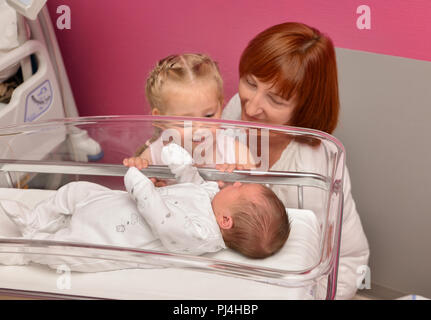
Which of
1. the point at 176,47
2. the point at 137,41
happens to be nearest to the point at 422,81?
the point at 176,47

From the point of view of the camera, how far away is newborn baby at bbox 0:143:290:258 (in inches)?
36.4

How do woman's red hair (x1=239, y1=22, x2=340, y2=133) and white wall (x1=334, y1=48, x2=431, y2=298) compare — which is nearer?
woman's red hair (x1=239, y1=22, x2=340, y2=133)

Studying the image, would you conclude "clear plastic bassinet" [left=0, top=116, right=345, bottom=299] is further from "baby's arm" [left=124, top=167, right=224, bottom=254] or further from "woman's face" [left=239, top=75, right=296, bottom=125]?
"woman's face" [left=239, top=75, right=296, bottom=125]

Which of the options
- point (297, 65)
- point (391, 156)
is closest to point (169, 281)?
point (297, 65)

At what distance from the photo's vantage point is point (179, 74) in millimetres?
1150

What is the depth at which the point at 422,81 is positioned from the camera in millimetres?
1270

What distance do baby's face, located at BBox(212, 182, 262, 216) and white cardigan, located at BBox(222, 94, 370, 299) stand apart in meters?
0.07

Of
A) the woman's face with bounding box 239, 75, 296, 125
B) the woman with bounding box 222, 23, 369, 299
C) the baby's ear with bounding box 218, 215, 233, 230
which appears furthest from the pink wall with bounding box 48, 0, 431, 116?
the baby's ear with bounding box 218, 215, 233, 230

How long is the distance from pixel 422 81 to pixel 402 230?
18.2 inches

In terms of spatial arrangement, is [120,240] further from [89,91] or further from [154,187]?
[89,91]

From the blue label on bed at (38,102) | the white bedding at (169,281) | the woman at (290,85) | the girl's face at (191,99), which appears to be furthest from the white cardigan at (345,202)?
the blue label on bed at (38,102)

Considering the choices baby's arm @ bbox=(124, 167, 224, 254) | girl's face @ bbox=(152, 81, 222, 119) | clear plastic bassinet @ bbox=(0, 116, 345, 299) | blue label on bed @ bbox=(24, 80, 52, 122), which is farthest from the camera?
blue label on bed @ bbox=(24, 80, 52, 122)

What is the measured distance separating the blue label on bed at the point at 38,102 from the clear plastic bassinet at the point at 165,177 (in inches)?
20.4

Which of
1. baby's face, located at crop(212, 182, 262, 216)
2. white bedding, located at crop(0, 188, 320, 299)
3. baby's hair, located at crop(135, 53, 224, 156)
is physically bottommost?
white bedding, located at crop(0, 188, 320, 299)
